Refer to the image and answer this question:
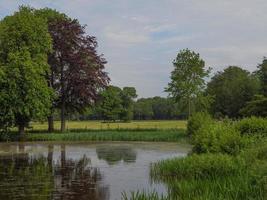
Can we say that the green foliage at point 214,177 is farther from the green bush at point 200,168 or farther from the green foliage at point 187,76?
the green foliage at point 187,76

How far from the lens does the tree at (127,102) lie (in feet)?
377

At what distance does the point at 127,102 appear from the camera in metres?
120

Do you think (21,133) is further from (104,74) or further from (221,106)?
(221,106)

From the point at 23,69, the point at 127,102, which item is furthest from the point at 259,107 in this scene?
the point at 127,102

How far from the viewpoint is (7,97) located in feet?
147

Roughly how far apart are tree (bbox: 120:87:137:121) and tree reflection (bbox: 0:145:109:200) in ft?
278

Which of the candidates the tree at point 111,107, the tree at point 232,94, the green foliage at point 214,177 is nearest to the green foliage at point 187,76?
the tree at point 232,94

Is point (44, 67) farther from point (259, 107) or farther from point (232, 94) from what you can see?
point (232, 94)

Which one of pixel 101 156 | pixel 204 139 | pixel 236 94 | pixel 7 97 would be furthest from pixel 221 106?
pixel 204 139

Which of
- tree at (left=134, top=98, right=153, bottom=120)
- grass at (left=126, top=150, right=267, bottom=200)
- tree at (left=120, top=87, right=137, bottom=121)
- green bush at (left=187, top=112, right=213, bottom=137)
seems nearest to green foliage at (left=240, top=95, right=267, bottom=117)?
green bush at (left=187, top=112, right=213, bottom=137)

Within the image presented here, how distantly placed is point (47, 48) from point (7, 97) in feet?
22.9

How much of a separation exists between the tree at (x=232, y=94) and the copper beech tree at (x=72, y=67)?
2164 centimetres

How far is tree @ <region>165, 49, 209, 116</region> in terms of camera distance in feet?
174

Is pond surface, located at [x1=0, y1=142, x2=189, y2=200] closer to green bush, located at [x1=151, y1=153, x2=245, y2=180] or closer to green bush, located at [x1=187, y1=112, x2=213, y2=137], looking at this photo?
green bush, located at [x1=151, y1=153, x2=245, y2=180]
